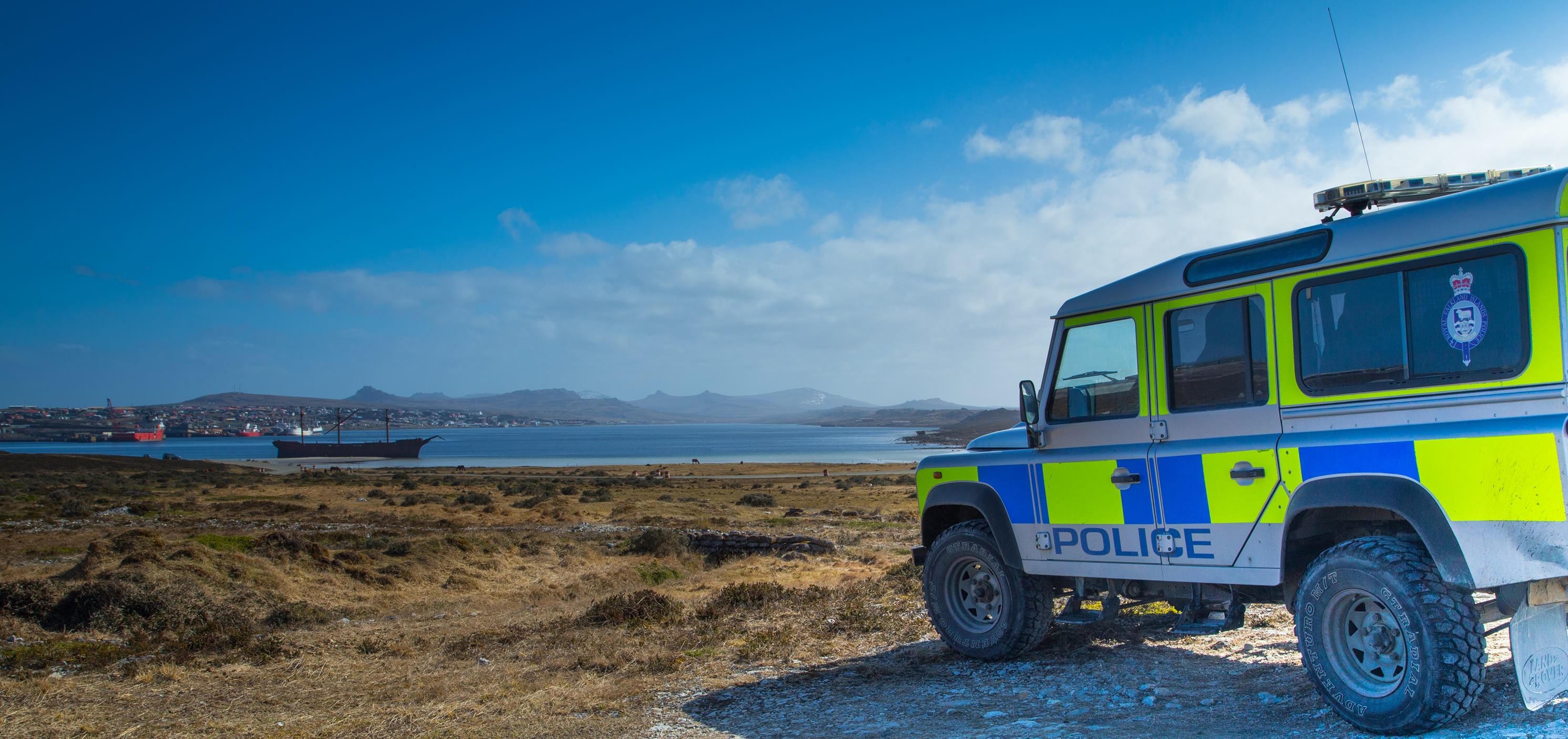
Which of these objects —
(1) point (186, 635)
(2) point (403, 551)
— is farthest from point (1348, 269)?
(2) point (403, 551)

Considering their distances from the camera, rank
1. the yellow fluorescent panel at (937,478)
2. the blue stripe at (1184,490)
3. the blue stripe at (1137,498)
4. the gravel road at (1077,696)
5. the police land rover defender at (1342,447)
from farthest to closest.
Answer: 1. the yellow fluorescent panel at (937,478)
2. the blue stripe at (1137,498)
3. the blue stripe at (1184,490)
4. the gravel road at (1077,696)
5. the police land rover defender at (1342,447)

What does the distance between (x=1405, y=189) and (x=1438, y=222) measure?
0.94 meters

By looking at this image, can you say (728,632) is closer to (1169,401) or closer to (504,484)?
(1169,401)

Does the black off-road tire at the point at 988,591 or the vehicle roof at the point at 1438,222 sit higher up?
the vehicle roof at the point at 1438,222

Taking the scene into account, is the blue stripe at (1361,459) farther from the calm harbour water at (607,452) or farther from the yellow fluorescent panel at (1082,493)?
the calm harbour water at (607,452)

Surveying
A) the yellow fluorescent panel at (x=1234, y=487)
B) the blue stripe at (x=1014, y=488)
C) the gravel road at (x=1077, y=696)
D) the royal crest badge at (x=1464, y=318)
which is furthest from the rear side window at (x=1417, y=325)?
the blue stripe at (x=1014, y=488)

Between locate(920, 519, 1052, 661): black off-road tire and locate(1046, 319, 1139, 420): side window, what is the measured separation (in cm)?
131

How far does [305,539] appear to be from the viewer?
18109 mm

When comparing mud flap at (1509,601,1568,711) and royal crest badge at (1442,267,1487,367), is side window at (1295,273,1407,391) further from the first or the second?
mud flap at (1509,601,1568,711)

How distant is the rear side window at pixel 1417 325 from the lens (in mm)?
4723

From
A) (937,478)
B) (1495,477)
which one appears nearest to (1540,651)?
(1495,477)

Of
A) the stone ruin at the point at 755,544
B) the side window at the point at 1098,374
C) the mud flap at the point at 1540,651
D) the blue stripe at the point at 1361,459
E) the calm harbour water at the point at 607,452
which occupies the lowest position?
the calm harbour water at the point at 607,452

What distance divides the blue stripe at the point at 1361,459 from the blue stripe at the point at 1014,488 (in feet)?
7.10

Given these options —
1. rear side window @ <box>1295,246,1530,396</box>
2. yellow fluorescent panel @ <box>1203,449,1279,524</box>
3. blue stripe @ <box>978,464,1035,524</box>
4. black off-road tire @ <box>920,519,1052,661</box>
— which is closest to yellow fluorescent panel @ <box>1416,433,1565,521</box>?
rear side window @ <box>1295,246,1530,396</box>
